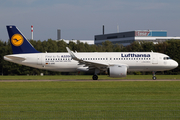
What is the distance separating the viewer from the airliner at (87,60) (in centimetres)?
3816

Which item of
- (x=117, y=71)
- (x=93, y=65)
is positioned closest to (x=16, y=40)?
(x=93, y=65)

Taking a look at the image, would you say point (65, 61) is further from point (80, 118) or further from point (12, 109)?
point (80, 118)

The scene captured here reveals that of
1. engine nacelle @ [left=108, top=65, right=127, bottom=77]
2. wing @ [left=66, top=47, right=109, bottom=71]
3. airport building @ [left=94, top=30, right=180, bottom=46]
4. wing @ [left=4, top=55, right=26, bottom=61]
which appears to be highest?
airport building @ [left=94, top=30, right=180, bottom=46]

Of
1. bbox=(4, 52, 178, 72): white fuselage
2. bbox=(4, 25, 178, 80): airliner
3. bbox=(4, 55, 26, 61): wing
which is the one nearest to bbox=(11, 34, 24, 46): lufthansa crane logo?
bbox=(4, 25, 178, 80): airliner

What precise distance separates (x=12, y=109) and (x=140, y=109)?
622 centimetres

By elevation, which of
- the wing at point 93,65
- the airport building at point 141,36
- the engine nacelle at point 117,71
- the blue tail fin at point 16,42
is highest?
the airport building at point 141,36

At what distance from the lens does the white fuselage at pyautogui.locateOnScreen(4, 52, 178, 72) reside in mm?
38188

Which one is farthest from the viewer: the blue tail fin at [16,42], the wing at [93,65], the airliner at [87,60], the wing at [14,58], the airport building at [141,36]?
the airport building at [141,36]

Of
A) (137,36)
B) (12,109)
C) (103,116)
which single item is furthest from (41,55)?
(137,36)

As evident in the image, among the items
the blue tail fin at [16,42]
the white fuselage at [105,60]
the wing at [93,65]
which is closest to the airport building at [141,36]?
the white fuselage at [105,60]

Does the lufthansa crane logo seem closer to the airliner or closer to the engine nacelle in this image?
the airliner

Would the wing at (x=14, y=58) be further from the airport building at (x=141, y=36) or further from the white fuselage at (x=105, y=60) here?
the airport building at (x=141, y=36)

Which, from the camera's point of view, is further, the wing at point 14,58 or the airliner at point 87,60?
the wing at point 14,58

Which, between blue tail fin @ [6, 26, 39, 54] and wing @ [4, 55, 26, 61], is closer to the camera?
wing @ [4, 55, 26, 61]
